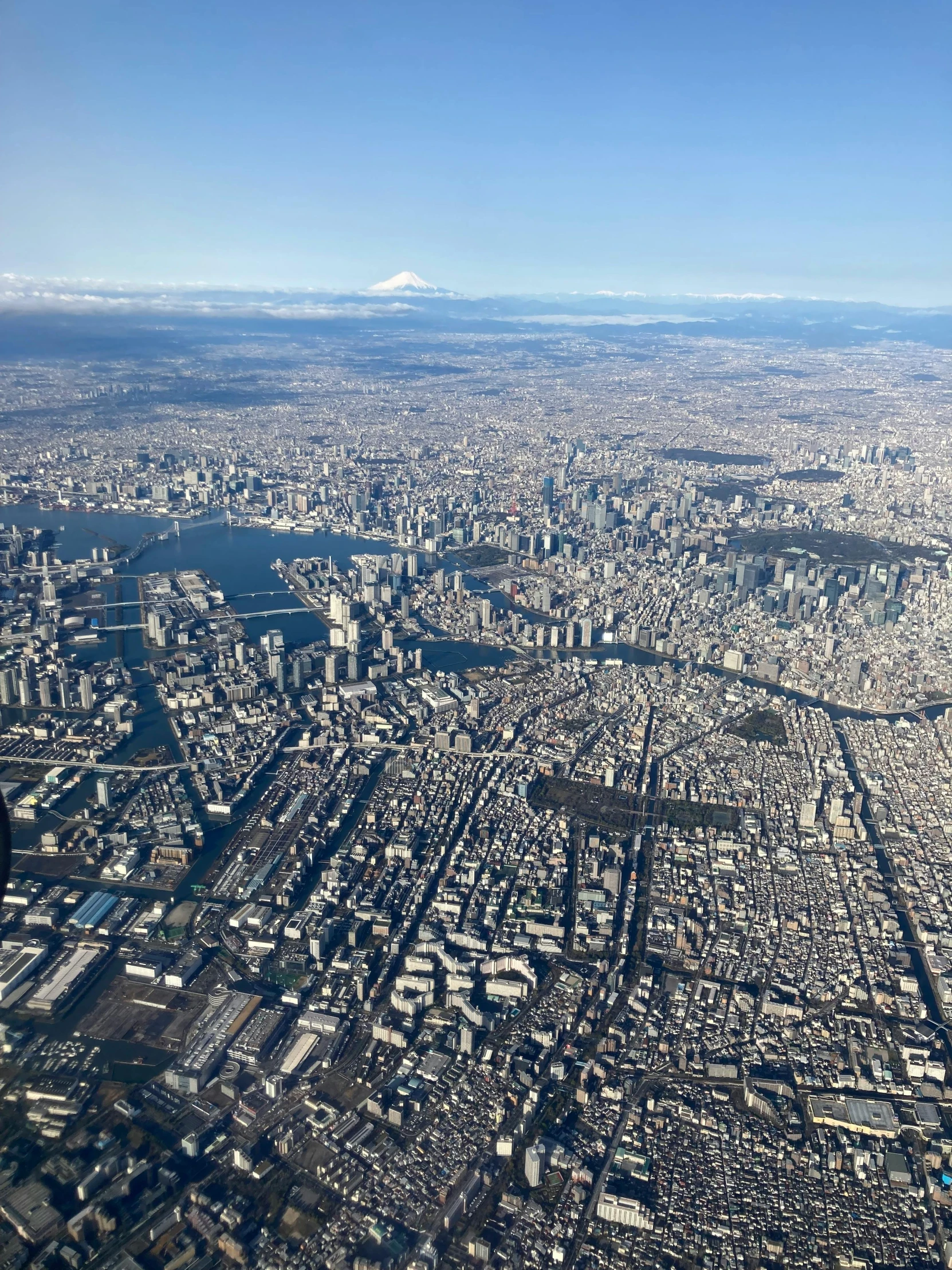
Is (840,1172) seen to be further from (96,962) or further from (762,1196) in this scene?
(96,962)

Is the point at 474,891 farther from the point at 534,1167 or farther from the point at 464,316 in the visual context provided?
the point at 464,316

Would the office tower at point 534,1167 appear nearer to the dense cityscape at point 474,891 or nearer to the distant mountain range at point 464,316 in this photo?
the dense cityscape at point 474,891

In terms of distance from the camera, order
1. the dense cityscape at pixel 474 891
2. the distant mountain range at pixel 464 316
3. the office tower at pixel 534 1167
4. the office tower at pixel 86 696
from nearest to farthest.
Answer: the dense cityscape at pixel 474 891, the office tower at pixel 534 1167, the office tower at pixel 86 696, the distant mountain range at pixel 464 316

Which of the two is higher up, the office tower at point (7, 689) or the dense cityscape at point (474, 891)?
the office tower at point (7, 689)

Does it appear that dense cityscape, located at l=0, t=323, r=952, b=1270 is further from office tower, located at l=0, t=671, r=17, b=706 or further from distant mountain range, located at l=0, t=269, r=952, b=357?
distant mountain range, located at l=0, t=269, r=952, b=357

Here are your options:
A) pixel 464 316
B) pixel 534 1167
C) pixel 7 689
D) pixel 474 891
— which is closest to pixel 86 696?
pixel 7 689

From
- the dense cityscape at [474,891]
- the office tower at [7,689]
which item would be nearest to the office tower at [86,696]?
the dense cityscape at [474,891]

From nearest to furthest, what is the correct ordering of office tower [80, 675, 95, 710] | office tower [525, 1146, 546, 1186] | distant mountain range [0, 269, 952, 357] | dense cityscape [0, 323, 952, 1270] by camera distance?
1. dense cityscape [0, 323, 952, 1270]
2. office tower [525, 1146, 546, 1186]
3. office tower [80, 675, 95, 710]
4. distant mountain range [0, 269, 952, 357]

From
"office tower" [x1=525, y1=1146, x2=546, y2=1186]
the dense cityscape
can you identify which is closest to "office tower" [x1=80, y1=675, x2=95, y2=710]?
the dense cityscape

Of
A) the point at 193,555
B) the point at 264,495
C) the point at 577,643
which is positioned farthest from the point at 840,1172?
the point at 264,495
